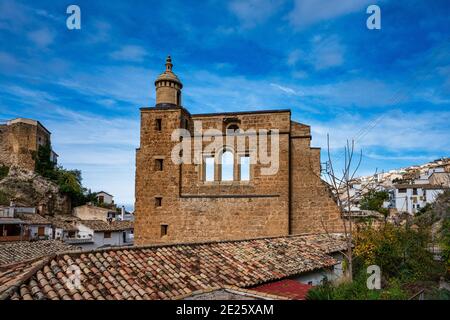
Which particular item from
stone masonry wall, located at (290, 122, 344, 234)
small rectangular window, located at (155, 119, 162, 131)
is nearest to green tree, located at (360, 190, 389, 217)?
stone masonry wall, located at (290, 122, 344, 234)

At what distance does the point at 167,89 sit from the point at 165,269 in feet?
37.3

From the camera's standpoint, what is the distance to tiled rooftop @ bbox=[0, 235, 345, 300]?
6.81 meters

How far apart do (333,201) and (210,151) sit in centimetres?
617

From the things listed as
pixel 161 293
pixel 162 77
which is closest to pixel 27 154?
pixel 162 77

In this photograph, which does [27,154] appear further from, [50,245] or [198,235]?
[198,235]

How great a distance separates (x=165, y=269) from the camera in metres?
8.66

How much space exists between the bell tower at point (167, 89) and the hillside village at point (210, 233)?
0.07 m

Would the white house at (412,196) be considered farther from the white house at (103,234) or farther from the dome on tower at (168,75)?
the dome on tower at (168,75)

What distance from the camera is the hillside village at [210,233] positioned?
24.5 feet

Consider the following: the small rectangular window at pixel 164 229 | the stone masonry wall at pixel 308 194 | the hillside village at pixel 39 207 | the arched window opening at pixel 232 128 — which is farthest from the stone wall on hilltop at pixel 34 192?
the stone masonry wall at pixel 308 194

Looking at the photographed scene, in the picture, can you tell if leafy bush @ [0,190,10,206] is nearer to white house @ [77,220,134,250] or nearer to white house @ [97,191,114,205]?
white house @ [77,220,134,250]

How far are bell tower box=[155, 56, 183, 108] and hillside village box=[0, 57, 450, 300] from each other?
7 cm

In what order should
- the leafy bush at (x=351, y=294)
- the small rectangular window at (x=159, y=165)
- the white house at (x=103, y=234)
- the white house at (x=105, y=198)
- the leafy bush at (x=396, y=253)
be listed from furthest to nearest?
the white house at (x=105, y=198) < the white house at (x=103, y=234) < the small rectangular window at (x=159, y=165) < the leafy bush at (x=396, y=253) < the leafy bush at (x=351, y=294)
